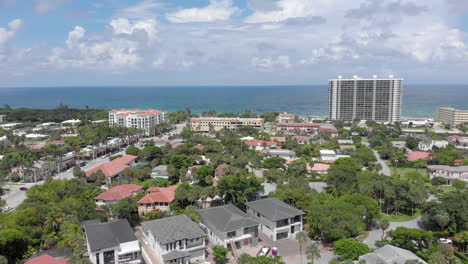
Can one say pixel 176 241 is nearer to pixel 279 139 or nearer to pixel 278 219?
pixel 278 219

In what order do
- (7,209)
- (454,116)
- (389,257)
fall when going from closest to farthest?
(389,257) → (7,209) → (454,116)

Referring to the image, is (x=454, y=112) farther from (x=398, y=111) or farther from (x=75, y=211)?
(x=75, y=211)

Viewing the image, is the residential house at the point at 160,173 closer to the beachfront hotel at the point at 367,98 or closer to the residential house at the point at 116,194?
the residential house at the point at 116,194

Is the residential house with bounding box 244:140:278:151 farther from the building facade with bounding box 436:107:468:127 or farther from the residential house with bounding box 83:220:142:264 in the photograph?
the building facade with bounding box 436:107:468:127

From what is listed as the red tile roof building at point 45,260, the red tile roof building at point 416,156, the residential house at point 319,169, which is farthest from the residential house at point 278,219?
the red tile roof building at point 416,156

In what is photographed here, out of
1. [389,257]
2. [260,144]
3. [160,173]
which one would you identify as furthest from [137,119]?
[389,257]

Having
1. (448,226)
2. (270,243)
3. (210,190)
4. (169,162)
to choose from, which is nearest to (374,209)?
(448,226)

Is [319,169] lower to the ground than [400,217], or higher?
higher
